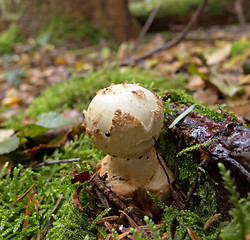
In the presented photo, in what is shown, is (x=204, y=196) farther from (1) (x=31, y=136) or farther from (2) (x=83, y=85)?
(2) (x=83, y=85)

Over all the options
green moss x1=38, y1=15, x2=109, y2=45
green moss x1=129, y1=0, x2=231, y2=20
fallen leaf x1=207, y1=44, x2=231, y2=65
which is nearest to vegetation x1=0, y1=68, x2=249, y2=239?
fallen leaf x1=207, y1=44, x2=231, y2=65

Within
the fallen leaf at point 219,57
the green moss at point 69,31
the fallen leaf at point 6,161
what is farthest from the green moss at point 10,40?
the fallen leaf at point 6,161

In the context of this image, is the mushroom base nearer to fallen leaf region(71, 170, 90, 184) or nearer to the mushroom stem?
the mushroom stem

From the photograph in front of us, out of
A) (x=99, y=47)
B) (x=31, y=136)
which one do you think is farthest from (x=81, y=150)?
(x=99, y=47)

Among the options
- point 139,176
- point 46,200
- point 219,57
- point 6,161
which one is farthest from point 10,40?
point 139,176

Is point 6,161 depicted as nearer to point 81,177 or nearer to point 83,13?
point 81,177

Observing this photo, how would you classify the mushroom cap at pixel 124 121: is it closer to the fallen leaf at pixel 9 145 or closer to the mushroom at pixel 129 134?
the mushroom at pixel 129 134

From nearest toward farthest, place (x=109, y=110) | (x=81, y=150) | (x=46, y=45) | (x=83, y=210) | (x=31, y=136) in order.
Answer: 1. (x=109, y=110)
2. (x=83, y=210)
3. (x=81, y=150)
4. (x=31, y=136)
5. (x=46, y=45)
